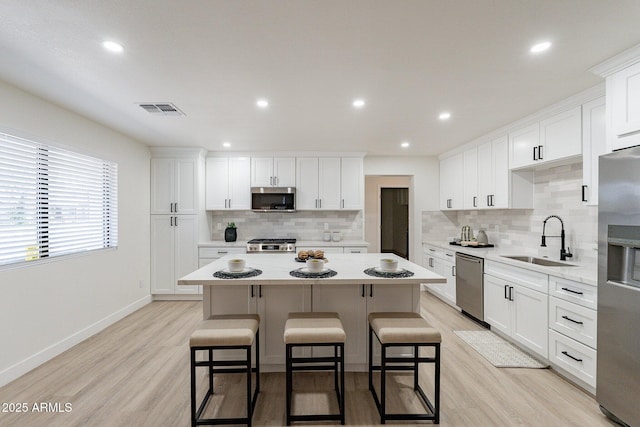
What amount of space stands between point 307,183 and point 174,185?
7.02 ft

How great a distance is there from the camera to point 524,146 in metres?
3.34

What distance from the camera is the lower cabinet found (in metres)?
2.68

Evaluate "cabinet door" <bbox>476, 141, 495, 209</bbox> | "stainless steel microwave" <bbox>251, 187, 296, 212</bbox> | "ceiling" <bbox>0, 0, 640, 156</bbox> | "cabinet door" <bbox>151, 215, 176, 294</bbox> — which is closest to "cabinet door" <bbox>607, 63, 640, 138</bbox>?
"ceiling" <bbox>0, 0, 640, 156</bbox>

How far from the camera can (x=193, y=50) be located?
6.36 ft

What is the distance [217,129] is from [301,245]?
2.20 metres

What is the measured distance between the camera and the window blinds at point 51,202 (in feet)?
8.23

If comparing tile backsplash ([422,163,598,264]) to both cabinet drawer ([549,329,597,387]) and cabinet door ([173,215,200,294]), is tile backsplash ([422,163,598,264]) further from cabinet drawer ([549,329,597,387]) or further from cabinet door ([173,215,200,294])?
cabinet door ([173,215,200,294])

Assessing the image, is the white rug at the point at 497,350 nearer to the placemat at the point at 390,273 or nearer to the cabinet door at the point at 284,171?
the placemat at the point at 390,273

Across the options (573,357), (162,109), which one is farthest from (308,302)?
(162,109)

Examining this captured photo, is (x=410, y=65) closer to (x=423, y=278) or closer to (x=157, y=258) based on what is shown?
(x=423, y=278)

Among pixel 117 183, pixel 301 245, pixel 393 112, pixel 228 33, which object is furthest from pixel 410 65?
A: pixel 117 183

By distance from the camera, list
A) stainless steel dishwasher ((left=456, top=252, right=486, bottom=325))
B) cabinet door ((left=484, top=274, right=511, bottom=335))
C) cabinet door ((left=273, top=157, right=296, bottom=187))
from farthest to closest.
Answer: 1. cabinet door ((left=273, top=157, right=296, bottom=187))
2. stainless steel dishwasher ((left=456, top=252, right=486, bottom=325))
3. cabinet door ((left=484, top=274, right=511, bottom=335))

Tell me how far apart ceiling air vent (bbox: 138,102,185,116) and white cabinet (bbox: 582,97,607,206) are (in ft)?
12.4

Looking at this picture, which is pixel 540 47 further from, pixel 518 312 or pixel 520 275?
pixel 518 312
